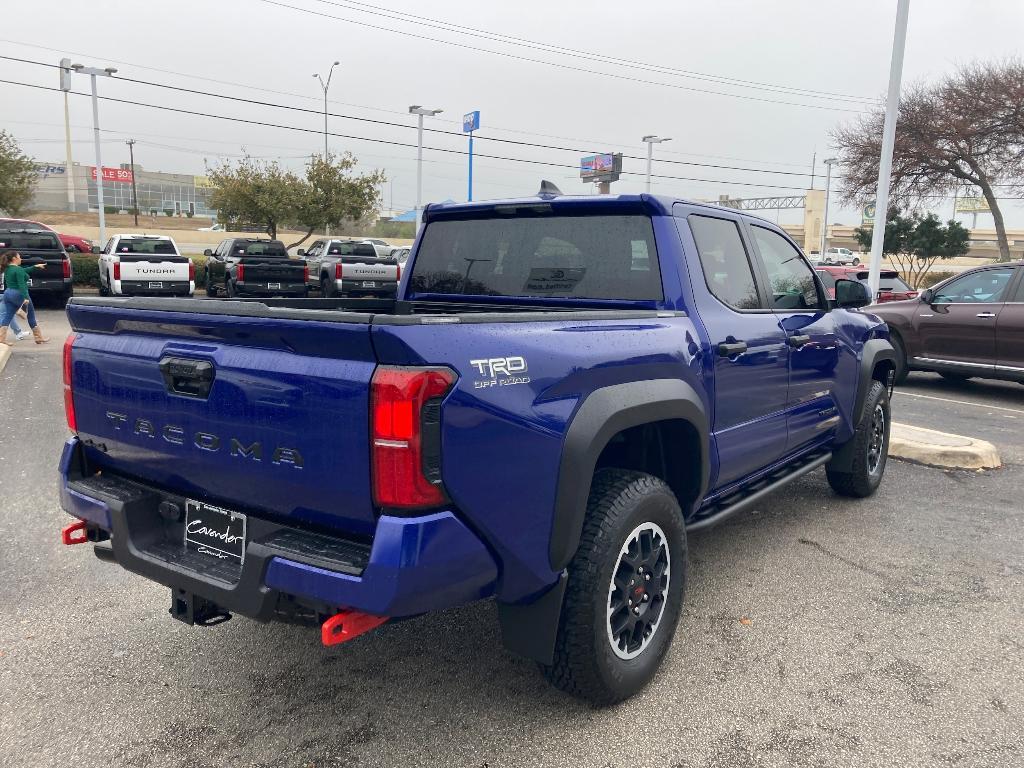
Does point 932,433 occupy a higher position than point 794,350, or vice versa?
point 794,350

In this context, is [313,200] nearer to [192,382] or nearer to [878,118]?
[878,118]

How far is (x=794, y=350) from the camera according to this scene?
430cm

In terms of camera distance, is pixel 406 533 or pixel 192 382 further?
pixel 192 382

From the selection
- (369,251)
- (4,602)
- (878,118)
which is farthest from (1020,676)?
(878,118)

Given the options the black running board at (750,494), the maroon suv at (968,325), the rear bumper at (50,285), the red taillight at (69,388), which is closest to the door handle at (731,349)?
the black running board at (750,494)

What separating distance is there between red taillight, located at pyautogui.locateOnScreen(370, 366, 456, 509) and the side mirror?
11.4 feet

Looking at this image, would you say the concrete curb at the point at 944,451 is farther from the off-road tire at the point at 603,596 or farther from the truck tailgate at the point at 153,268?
the truck tailgate at the point at 153,268

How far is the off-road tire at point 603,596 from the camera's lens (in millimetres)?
2697

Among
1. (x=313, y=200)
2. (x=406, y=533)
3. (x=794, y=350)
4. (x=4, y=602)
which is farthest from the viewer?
(x=313, y=200)

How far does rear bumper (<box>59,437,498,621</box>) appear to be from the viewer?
7.08 feet

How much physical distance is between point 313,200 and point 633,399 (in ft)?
113

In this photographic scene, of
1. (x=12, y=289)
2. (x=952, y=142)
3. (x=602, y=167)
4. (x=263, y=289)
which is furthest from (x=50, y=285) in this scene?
(x=602, y=167)

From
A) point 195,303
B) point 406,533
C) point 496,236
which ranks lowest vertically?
point 406,533

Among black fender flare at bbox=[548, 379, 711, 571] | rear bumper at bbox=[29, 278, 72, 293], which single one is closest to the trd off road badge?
black fender flare at bbox=[548, 379, 711, 571]
